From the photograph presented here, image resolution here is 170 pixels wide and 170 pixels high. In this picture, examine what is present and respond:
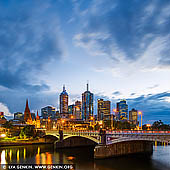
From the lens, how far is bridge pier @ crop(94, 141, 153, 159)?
235 feet

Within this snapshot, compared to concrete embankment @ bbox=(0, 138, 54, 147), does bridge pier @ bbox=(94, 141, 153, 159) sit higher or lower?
higher

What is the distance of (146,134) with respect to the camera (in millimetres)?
63188

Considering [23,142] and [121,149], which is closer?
[121,149]

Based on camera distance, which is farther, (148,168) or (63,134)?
(63,134)

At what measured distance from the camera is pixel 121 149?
255 ft

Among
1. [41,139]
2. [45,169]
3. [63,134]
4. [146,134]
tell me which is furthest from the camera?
[41,139]

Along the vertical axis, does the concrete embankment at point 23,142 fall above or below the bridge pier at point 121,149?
below

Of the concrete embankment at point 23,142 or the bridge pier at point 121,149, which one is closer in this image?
the bridge pier at point 121,149

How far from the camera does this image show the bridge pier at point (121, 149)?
7169cm

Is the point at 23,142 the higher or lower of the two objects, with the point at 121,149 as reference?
lower

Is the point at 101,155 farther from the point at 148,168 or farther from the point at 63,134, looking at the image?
the point at 63,134

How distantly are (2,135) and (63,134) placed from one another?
48673mm

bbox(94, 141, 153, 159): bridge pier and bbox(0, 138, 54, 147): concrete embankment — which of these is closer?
bbox(94, 141, 153, 159): bridge pier

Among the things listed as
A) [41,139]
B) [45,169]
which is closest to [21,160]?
[45,169]
